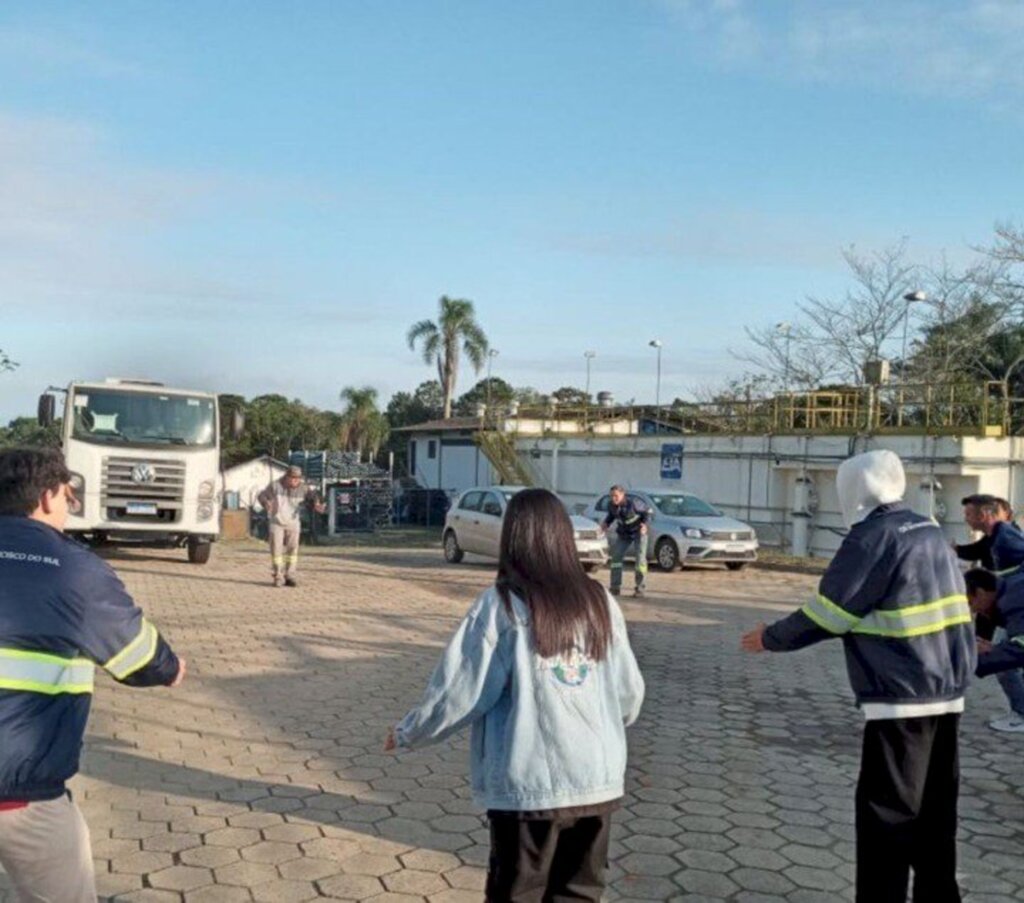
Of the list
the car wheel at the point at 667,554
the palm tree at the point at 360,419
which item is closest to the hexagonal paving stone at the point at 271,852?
the car wheel at the point at 667,554

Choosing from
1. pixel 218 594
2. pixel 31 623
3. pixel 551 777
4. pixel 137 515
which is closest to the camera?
pixel 31 623

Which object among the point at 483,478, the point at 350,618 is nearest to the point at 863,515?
the point at 350,618

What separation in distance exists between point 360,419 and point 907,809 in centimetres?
5979

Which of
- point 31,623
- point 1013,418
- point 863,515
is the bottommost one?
point 31,623

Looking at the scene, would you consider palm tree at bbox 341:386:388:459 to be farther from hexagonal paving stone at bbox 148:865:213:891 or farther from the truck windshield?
hexagonal paving stone at bbox 148:865:213:891

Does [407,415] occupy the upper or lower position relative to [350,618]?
upper

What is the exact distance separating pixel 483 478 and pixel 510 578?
3787 cm

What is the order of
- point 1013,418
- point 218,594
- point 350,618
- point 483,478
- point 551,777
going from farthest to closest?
point 483,478
point 1013,418
point 218,594
point 350,618
point 551,777

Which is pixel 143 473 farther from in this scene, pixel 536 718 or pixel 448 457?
pixel 448 457

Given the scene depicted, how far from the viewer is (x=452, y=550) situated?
842 inches

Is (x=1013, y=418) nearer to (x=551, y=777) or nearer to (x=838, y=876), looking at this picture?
(x=838, y=876)

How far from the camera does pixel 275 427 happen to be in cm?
6038

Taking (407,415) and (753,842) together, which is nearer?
(753,842)

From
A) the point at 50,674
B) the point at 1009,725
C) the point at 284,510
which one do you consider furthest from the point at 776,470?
the point at 50,674
